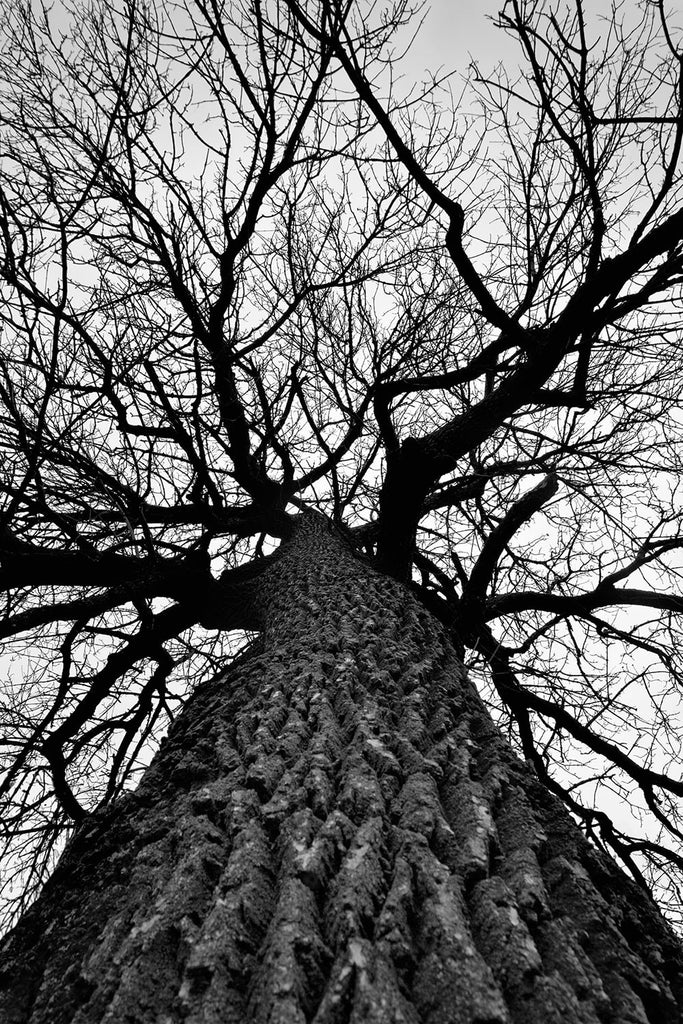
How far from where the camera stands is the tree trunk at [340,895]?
0.77 m

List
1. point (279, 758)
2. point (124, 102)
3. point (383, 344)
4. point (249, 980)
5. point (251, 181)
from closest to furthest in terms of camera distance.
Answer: point (249, 980), point (279, 758), point (124, 102), point (251, 181), point (383, 344)

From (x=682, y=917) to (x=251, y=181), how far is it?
4.47 metres

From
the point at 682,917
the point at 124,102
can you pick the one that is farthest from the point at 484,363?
the point at 682,917

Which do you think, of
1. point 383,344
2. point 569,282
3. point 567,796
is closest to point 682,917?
point 567,796

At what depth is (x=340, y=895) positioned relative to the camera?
0.88m

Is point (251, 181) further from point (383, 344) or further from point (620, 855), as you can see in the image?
point (620, 855)

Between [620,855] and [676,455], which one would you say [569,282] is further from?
[620,855]

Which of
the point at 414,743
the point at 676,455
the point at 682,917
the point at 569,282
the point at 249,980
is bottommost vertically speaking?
the point at 249,980

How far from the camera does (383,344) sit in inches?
147

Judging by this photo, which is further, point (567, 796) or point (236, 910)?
point (567, 796)

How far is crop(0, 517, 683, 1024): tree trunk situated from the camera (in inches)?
30.1

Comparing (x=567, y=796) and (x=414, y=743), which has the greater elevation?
(x=567, y=796)

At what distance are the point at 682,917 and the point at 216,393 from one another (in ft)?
12.6

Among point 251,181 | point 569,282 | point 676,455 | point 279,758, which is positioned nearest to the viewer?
point 279,758
